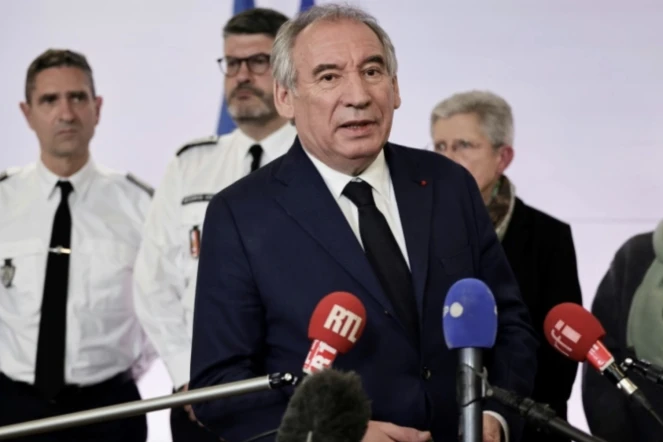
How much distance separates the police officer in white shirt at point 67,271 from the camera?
3900mm

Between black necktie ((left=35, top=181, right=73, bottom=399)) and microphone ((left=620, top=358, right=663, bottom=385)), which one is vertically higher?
microphone ((left=620, top=358, right=663, bottom=385))

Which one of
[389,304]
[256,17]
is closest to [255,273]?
[389,304]

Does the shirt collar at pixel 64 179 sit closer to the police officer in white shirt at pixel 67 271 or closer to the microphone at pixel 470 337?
the police officer in white shirt at pixel 67 271

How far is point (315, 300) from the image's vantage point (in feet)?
7.79

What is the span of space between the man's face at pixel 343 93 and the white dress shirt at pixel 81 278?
1645 millimetres

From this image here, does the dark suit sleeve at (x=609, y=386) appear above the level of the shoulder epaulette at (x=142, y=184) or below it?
below

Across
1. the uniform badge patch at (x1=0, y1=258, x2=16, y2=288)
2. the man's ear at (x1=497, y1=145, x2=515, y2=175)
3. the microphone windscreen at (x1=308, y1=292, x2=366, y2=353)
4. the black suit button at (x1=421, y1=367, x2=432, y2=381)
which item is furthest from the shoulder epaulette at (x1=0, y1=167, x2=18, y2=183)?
the microphone windscreen at (x1=308, y1=292, x2=366, y2=353)

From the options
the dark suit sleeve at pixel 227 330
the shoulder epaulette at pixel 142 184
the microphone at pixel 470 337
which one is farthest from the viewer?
the shoulder epaulette at pixel 142 184

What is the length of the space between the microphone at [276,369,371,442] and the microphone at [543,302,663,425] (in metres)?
0.52

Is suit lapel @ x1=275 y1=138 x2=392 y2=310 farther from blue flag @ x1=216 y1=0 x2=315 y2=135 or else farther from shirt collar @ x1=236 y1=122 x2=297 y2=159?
blue flag @ x1=216 y1=0 x2=315 y2=135

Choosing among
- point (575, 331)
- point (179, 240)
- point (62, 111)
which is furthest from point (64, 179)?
point (575, 331)

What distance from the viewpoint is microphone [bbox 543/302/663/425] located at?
6.68 ft

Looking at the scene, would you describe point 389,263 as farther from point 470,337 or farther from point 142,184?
point 142,184

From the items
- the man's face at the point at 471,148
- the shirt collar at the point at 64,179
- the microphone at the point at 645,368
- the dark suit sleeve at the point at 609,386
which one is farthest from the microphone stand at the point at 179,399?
the shirt collar at the point at 64,179
